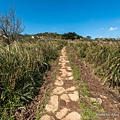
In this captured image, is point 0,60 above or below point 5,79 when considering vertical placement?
above

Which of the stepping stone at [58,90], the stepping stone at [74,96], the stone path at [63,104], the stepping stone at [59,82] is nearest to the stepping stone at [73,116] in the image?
the stone path at [63,104]

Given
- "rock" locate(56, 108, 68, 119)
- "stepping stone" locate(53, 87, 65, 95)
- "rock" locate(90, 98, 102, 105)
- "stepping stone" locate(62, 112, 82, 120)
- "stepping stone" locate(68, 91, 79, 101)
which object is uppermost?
"stepping stone" locate(53, 87, 65, 95)

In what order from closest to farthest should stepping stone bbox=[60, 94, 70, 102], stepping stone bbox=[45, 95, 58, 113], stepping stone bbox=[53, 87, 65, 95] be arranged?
stepping stone bbox=[45, 95, 58, 113] < stepping stone bbox=[60, 94, 70, 102] < stepping stone bbox=[53, 87, 65, 95]

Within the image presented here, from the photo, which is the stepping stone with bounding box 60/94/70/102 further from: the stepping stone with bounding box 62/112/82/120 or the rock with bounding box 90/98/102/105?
the rock with bounding box 90/98/102/105

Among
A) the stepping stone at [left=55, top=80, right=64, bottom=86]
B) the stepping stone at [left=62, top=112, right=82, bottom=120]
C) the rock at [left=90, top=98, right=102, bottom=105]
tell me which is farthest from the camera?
the stepping stone at [left=55, top=80, right=64, bottom=86]

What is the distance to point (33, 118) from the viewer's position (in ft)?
5.37

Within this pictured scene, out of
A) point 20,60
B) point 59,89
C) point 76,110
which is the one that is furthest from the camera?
point 59,89

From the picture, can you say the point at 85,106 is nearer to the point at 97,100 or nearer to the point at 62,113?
the point at 97,100

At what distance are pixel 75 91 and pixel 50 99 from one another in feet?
2.27

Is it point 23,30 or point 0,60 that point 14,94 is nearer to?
point 0,60

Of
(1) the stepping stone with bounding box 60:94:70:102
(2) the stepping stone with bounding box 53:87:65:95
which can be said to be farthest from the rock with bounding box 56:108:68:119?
(2) the stepping stone with bounding box 53:87:65:95

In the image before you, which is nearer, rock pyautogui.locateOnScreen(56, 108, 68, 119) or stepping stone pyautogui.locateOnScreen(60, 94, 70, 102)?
rock pyautogui.locateOnScreen(56, 108, 68, 119)

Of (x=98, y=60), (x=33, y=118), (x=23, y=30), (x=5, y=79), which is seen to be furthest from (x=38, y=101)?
(x=23, y=30)

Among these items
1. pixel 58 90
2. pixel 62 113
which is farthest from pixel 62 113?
pixel 58 90
